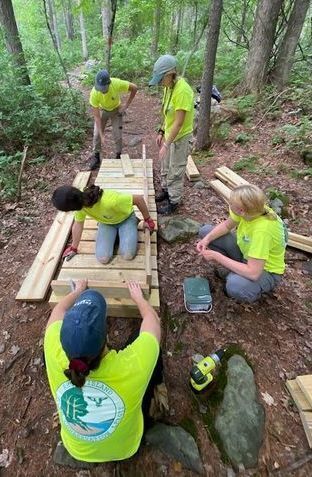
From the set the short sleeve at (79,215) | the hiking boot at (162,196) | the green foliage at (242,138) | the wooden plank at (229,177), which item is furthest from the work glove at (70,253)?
the green foliage at (242,138)

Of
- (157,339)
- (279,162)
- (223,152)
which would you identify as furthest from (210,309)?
(223,152)

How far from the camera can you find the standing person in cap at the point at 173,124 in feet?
13.1

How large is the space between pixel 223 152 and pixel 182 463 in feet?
19.8

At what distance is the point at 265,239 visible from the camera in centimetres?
288

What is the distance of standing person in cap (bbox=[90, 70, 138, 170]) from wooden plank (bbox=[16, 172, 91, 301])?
7.41 ft

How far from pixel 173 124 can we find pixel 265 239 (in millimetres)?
2297

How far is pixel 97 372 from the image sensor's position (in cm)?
180

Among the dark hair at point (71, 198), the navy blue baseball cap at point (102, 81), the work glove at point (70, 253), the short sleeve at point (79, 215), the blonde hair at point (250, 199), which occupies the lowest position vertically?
the work glove at point (70, 253)

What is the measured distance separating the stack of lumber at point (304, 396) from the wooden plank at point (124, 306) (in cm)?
149

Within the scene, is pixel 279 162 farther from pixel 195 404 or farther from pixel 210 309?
pixel 195 404

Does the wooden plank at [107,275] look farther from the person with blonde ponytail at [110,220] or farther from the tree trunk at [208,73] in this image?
the tree trunk at [208,73]

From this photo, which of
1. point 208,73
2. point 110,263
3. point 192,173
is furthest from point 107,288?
point 208,73

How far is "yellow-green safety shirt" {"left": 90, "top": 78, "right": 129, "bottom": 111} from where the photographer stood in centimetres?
582

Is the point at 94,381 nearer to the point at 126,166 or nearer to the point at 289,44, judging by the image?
the point at 126,166
